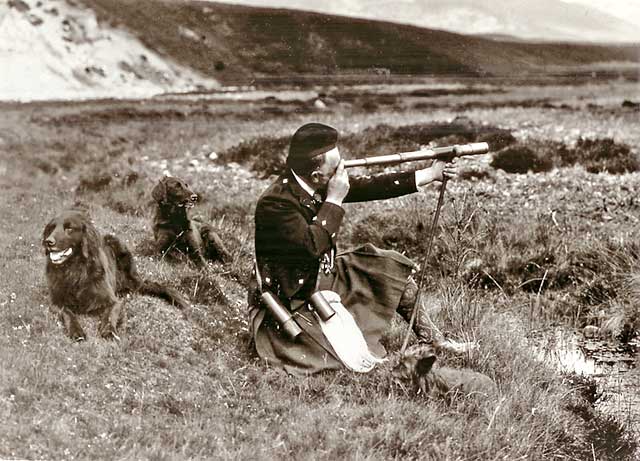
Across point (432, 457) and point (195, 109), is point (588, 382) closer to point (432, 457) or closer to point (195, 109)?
point (432, 457)

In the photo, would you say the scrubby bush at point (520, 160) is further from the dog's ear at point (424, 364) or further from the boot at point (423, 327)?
the dog's ear at point (424, 364)

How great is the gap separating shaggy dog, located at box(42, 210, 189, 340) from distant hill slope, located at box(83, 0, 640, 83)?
7.58ft

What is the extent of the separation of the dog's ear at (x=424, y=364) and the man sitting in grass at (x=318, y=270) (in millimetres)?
357

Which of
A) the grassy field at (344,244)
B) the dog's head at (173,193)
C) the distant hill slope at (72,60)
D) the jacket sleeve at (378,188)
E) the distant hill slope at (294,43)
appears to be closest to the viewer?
the grassy field at (344,244)

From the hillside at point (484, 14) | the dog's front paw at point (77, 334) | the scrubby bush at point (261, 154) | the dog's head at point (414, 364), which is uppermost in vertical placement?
the hillside at point (484, 14)

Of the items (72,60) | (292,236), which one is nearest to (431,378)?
(292,236)

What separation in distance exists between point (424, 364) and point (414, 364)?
63mm

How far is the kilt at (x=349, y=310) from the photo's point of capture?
4.16 meters

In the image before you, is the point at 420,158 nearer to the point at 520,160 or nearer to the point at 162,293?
the point at 162,293

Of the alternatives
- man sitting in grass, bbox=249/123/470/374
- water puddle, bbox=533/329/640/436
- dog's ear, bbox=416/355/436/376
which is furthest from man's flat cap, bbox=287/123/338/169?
water puddle, bbox=533/329/640/436

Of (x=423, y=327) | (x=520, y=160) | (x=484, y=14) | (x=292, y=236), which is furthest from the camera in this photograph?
(x=520, y=160)

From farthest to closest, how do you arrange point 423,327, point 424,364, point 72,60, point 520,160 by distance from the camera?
point 520,160 < point 72,60 < point 423,327 < point 424,364

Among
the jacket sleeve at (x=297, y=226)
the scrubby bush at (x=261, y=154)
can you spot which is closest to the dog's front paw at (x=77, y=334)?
the jacket sleeve at (x=297, y=226)

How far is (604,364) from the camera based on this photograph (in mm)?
5164
